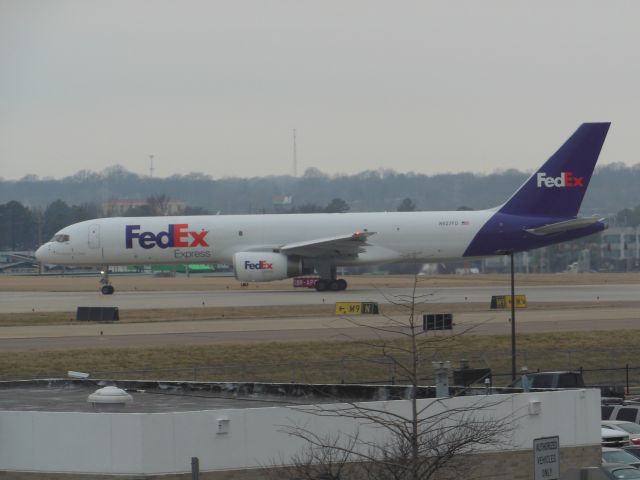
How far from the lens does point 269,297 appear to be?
229 feet

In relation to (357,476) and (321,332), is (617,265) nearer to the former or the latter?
(321,332)

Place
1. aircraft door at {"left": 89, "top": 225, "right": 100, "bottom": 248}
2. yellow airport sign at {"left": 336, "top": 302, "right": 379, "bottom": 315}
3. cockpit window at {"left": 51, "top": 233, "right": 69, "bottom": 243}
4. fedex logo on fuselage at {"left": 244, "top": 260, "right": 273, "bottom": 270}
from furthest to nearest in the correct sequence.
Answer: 1. cockpit window at {"left": 51, "top": 233, "right": 69, "bottom": 243}
2. aircraft door at {"left": 89, "top": 225, "right": 100, "bottom": 248}
3. fedex logo on fuselage at {"left": 244, "top": 260, "right": 273, "bottom": 270}
4. yellow airport sign at {"left": 336, "top": 302, "right": 379, "bottom": 315}

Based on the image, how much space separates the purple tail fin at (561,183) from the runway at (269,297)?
16.5 ft

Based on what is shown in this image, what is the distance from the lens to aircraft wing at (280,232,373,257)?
6888cm

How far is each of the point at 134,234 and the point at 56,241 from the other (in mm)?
6140

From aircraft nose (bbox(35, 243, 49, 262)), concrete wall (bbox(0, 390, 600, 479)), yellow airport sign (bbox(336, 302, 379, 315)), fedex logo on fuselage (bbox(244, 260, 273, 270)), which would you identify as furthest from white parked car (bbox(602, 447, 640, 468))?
aircraft nose (bbox(35, 243, 49, 262))

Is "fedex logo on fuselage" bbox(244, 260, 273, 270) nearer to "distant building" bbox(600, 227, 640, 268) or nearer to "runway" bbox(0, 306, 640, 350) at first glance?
"runway" bbox(0, 306, 640, 350)

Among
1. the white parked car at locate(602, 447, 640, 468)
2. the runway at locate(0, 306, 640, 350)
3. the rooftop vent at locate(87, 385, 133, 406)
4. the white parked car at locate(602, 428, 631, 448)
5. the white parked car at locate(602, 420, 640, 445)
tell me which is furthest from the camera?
the runway at locate(0, 306, 640, 350)

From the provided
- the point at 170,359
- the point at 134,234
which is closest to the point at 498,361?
the point at 170,359

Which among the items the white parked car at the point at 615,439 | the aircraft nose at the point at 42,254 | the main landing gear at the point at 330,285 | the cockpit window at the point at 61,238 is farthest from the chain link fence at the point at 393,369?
the aircraft nose at the point at 42,254

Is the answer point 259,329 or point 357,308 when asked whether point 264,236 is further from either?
point 259,329

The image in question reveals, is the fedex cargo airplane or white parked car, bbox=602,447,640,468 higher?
the fedex cargo airplane

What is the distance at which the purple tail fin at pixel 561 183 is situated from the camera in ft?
236

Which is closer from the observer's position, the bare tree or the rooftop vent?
the bare tree
